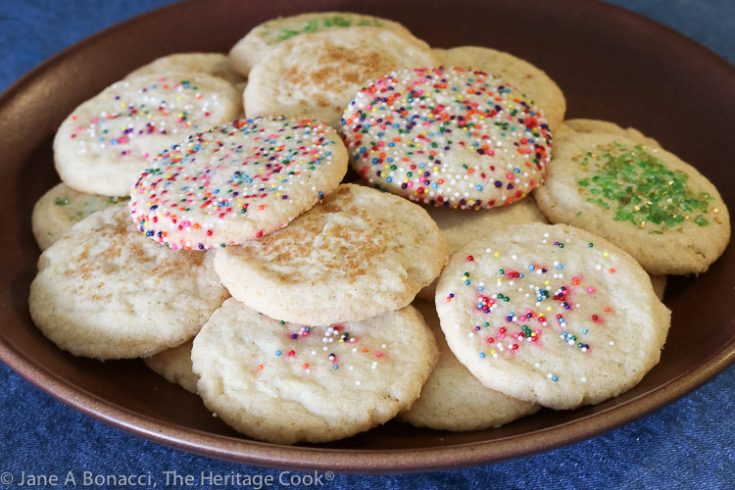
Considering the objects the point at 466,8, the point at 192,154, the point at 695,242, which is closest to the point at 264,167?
the point at 192,154

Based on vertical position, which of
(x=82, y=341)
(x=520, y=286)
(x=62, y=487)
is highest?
(x=520, y=286)

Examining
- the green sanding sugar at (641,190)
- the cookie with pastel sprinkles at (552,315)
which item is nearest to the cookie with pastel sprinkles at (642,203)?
the green sanding sugar at (641,190)

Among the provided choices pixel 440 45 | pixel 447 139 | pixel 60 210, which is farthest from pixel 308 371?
pixel 440 45

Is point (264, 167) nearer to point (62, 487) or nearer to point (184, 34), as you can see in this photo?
point (62, 487)

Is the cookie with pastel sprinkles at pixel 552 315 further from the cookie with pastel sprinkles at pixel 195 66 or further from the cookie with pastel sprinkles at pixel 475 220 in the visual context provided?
the cookie with pastel sprinkles at pixel 195 66

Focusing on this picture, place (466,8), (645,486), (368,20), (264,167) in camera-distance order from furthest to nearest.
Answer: (466,8)
(368,20)
(264,167)
(645,486)

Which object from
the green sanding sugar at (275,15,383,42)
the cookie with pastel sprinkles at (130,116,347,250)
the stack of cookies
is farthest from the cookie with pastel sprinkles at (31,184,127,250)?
the green sanding sugar at (275,15,383,42)

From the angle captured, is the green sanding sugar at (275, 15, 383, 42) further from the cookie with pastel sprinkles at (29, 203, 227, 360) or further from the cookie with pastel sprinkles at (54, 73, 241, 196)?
the cookie with pastel sprinkles at (29, 203, 227, 360)
